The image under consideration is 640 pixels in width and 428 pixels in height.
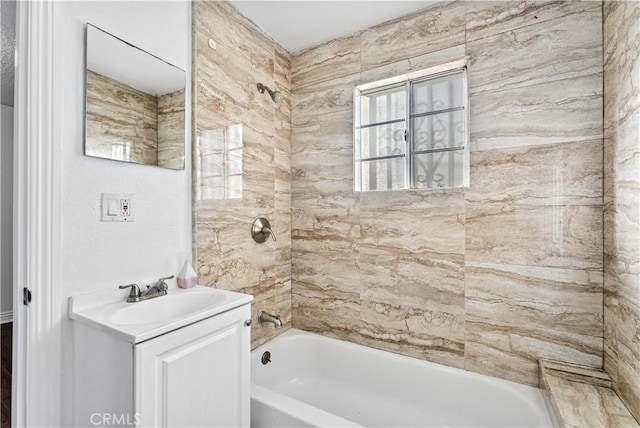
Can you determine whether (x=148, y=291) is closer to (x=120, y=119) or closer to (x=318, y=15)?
(x=120, y=119)

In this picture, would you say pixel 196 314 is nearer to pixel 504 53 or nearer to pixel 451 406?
pixel 451 406

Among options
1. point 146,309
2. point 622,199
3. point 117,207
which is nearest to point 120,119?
point 117,207

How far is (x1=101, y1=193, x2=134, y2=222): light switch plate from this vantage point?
125 centimetres

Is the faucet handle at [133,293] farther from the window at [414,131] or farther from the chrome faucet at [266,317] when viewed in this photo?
the window at [414,131]

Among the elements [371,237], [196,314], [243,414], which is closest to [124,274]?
[196,314]

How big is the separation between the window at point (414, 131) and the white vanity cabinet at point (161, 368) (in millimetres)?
1273

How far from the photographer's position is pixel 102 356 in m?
1.04

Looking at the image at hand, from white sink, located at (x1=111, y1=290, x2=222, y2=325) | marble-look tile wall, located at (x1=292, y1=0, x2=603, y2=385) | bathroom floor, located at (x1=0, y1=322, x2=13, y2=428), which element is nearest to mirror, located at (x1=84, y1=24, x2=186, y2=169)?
white sink, located at (x1=111, y1=290, x2=222, y2=325)

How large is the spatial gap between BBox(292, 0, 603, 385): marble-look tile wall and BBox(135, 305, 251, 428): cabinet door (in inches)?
38.5

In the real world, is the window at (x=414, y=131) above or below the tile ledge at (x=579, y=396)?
above

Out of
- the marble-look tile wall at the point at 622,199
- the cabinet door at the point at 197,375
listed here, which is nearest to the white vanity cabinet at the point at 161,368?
the cabinet door at the point at 197,375

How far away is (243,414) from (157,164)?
3.94ft

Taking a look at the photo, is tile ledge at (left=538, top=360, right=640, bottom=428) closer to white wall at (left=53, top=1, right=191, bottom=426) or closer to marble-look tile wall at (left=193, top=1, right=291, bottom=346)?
marble-look tile wall at (left=193, top=1, right=291, bottom=346)

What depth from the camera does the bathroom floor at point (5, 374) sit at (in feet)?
5.18
